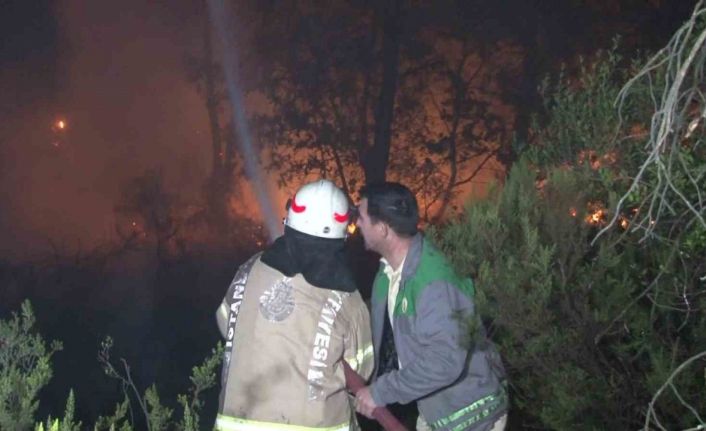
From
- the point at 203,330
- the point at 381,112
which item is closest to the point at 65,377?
the point at 203,330

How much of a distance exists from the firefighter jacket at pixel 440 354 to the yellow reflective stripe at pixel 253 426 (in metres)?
0.25

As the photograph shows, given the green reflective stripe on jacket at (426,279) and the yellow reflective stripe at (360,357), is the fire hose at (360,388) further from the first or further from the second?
the green reflective stripe on jacket at (426,279)

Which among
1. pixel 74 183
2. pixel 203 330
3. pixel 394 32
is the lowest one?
pixel 203 330

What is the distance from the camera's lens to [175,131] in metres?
14.9

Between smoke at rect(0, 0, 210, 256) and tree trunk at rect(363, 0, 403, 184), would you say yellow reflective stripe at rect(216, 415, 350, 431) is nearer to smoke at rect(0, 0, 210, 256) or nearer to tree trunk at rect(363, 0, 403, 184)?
tree trunk at rect(363, 0, 403, 184)

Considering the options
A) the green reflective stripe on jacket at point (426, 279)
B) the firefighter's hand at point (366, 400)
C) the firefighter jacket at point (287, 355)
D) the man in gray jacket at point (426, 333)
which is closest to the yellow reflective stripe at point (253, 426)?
the firefighter jacket at point (287, 355)

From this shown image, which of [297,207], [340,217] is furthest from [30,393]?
[340,217]

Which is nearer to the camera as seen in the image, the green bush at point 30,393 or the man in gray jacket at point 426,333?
the green bush at point 30,393

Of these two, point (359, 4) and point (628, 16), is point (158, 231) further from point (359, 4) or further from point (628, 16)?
point (628, 16)

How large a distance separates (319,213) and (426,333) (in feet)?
1.90

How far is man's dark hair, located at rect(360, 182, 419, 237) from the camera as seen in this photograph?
3.43m

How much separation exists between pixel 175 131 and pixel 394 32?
165 inches

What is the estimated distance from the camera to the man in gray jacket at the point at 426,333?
322 cm

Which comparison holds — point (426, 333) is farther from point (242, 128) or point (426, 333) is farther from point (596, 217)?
point (242, 128)
